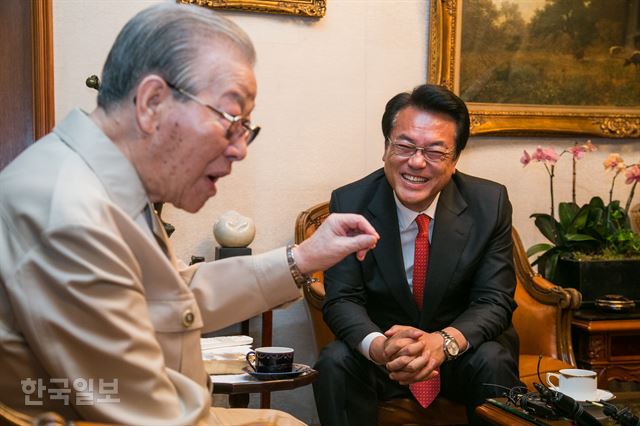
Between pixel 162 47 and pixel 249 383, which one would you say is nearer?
pixel 162 47

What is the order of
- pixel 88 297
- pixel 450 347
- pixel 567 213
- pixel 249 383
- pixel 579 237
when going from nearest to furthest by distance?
pixel 88 297
pixel 249 383
pixel 450 347
pixel 579 237
pixel 567 213

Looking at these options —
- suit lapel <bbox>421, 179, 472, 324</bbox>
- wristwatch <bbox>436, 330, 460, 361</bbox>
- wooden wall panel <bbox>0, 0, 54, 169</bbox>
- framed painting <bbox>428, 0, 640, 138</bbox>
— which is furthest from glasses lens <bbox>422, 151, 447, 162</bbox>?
wooden wall panel <bbox>0, 0, 54, 169</bbox>

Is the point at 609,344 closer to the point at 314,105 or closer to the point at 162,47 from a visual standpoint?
the point at 314,105

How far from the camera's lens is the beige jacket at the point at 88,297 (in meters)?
1.46

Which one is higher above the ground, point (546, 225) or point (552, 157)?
point (552, 157)

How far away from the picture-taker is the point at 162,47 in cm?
168

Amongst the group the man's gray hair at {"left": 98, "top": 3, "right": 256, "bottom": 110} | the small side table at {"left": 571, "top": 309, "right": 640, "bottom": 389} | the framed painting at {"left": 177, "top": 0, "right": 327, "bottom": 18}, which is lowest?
the small side table at {"left": 571, "top": 309, "right": 640, "bottom": 389}

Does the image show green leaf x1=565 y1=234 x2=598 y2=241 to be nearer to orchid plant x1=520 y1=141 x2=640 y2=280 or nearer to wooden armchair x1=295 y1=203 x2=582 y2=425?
orchid plant x1=520 y1=141 x2=640 y2=280

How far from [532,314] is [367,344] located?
116 centimetres

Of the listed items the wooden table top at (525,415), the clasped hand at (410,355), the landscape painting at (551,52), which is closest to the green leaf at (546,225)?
the landscape painting at (551,52)

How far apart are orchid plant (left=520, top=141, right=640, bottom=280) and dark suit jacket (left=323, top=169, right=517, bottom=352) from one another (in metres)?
0.80

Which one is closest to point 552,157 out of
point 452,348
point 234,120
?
point 452,348

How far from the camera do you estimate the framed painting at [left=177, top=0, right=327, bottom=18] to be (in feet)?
13.6

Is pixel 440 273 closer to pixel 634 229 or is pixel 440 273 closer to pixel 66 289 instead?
pixel 634 229
